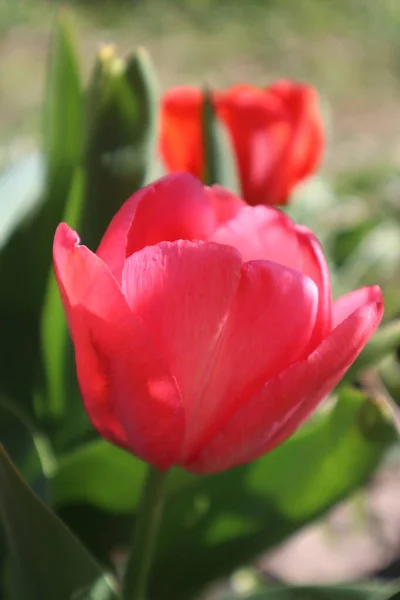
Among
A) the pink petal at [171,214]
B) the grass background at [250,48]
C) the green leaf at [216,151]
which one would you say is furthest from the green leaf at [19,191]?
the grass background at [250,48]

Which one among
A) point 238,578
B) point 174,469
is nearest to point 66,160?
point 174,469

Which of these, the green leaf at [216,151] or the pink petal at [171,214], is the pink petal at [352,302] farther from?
the green leaf at [216,151]

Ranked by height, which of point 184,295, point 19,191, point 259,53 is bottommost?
point 259,53

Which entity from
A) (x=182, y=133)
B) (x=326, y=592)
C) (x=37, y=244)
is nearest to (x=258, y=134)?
(x=182, y=133)

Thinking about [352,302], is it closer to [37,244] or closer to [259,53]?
[37,244]

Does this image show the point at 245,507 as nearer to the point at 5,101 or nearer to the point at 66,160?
the point at 66,160
